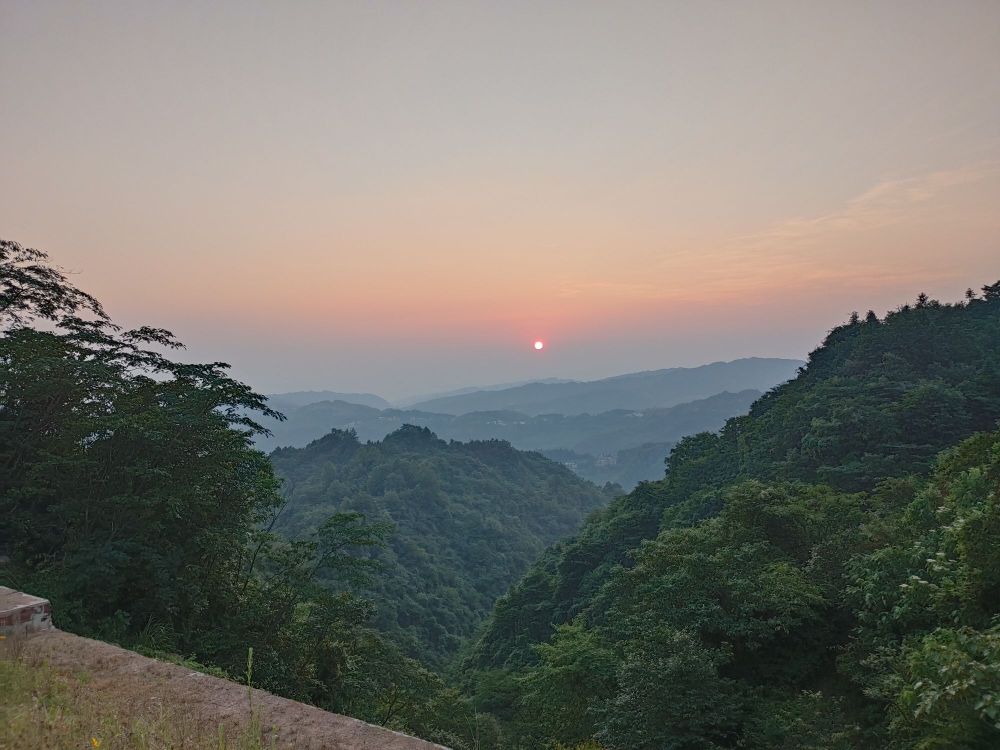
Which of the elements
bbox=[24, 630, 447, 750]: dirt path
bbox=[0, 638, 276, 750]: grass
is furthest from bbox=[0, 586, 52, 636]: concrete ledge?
bbox=[0, 638, 276, 750]: grass

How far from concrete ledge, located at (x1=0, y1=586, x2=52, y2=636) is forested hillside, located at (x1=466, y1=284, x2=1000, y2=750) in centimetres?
898

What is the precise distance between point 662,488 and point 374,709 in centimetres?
3279

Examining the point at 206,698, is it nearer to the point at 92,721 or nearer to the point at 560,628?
the point at 92,721

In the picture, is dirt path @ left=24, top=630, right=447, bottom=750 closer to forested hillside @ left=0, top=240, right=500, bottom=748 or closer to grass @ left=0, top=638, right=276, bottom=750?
grass @ left=0, top=638, right=276, bottom=750

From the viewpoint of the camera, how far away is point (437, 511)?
8162 cm

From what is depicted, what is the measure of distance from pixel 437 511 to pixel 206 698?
79.7 metres

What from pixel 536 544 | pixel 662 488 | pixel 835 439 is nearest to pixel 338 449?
pixel 536 544

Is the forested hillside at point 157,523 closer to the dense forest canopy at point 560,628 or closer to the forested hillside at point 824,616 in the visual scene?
the dense forest canopy at point 560,628

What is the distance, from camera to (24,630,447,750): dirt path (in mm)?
4109

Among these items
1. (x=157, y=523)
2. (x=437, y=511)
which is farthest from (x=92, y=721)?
(x=437, y=511)

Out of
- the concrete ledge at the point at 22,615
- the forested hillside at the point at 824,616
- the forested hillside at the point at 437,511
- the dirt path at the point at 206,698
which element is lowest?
the forested hillside at the point at 437,511

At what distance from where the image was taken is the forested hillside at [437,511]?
2069 inches

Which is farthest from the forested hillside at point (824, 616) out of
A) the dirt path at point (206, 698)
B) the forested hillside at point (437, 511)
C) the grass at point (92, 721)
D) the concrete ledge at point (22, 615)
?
the forested hillside at point (437, 511)

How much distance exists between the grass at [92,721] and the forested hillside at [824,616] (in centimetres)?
582
